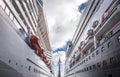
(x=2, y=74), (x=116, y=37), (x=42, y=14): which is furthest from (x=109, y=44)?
(x=42, y=14)

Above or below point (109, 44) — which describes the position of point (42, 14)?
above

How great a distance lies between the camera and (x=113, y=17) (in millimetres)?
12547

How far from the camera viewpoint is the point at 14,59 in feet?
33.2

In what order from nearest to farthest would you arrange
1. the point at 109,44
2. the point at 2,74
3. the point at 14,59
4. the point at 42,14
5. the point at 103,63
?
the point at 2,74 → the point at 14,59 → the point at 109,44 → the point at 103,63 → the point at 42,14

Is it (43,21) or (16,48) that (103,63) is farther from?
(43,21)

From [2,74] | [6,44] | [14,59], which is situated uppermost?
[6,44]

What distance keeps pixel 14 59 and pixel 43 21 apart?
3403cm

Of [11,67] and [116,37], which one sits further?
[116,37]

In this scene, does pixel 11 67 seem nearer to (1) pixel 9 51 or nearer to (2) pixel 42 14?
(1) pixel 9 51

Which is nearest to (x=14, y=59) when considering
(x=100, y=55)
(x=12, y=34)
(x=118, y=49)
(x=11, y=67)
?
(x=11, y=67)

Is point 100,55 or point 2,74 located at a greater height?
point 100,55

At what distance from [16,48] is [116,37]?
676 centimetres

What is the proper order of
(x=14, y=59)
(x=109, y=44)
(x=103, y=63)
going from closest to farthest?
1. (x=14, y=59)
2. (x=109, y=44)
3. (x=103, y=63)

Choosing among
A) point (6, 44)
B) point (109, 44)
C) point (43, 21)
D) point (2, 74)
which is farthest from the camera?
point (43, 21)
